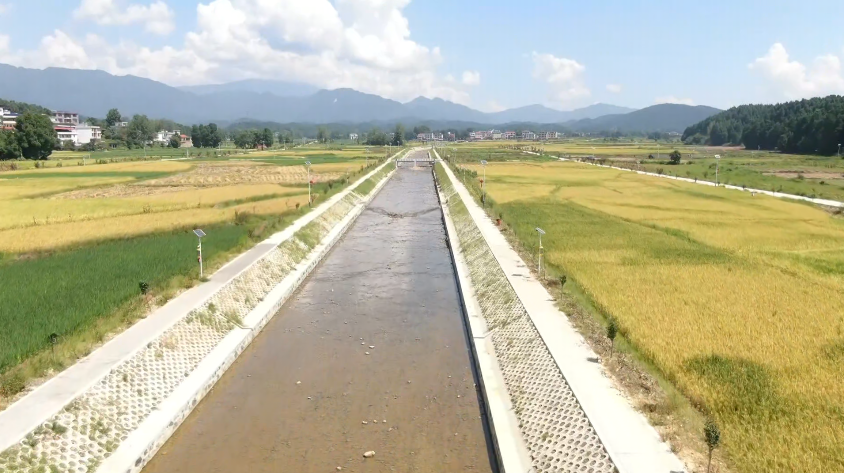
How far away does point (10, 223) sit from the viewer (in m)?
23.9

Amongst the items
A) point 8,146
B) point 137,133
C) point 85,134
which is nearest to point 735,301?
point 8,146

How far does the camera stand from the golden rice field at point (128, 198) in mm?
22359

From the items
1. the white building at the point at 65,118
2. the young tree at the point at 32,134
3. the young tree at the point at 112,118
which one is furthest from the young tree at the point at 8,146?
the white building at the point at 65,118

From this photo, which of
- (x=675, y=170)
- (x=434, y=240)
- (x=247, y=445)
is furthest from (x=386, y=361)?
(x=675, y=170)

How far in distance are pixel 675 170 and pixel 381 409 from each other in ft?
186

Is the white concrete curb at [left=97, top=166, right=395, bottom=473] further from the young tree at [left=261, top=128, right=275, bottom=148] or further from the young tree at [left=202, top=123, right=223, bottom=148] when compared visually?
the young tree at [left=261, top=128, right=275, bottom=148]

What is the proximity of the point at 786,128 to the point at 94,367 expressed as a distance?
4229 inches

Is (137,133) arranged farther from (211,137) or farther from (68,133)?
(211,137)

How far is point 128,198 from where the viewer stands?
33500mm

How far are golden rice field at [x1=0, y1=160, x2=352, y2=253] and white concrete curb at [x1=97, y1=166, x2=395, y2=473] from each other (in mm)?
8493

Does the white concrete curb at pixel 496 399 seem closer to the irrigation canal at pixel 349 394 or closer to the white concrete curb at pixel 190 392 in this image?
the irrigation canal at pixel 349 394

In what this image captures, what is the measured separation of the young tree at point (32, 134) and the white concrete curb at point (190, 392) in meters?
59.0

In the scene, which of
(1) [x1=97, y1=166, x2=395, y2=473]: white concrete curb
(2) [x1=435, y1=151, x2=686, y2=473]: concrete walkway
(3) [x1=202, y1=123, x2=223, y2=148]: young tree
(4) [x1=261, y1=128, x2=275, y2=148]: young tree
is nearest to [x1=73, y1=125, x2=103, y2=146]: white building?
(3) [x1=202, y1=123, x2=223, y2=148]: young tree

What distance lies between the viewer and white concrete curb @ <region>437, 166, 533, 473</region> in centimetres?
820
